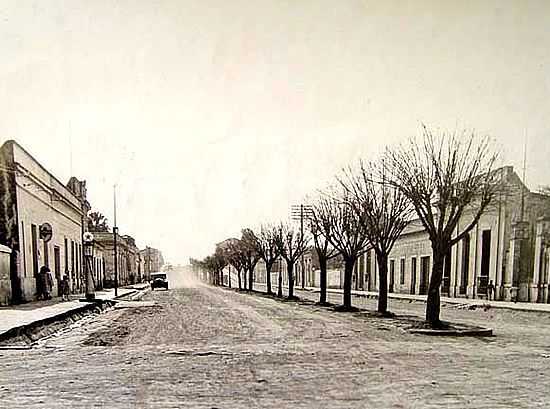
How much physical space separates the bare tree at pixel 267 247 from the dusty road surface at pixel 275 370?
898 inches

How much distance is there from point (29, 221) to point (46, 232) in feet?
6.17

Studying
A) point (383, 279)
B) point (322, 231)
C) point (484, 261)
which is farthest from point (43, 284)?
point (484, 261)

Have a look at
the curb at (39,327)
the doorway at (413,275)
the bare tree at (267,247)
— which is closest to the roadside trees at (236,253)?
the bare tree at (267,247)

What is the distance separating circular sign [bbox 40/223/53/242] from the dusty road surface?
482 inches

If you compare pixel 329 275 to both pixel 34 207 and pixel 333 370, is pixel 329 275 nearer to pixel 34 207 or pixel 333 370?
pixel 34 207

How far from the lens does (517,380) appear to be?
7.13m

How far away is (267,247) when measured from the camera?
128ft

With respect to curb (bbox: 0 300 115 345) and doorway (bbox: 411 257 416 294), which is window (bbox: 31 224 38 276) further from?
doorway (bbox: 411 257 416 294)

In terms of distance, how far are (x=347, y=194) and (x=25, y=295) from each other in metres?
13.0

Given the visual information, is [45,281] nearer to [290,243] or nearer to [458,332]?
[290,243]

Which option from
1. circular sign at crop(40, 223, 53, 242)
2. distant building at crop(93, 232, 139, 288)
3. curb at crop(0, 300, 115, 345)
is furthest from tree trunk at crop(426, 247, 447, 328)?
distant building at crop(93, 232, 139, 288)

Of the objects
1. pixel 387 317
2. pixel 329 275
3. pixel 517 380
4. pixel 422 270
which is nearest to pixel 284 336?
pixel 517 380

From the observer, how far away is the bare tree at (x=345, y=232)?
20422 millimetres

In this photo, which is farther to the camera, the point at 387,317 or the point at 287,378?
the point at 387,317
